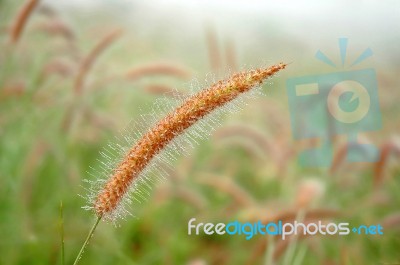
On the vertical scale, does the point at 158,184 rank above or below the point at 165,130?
below

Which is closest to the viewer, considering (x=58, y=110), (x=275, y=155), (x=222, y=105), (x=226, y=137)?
(x=222, y=105)

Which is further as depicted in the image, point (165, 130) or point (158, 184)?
point (158, 184)

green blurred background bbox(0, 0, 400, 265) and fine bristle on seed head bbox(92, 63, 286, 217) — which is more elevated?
fine bristle on seed head bbox(92, 63, 286, 217)

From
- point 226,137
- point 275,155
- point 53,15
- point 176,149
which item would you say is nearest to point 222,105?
point 176,149

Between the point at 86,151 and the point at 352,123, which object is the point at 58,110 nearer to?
the point at 86,151

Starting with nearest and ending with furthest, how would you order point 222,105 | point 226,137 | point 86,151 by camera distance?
point 222,105 → point 226,137 → point 86,151

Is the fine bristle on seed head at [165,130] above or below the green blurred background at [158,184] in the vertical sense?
above

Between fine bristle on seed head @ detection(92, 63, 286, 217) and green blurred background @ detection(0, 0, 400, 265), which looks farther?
green blurred background @ detection(0, 0, 400, 265)

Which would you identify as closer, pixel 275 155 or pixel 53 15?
pixel 275 155

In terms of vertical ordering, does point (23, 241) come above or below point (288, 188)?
above

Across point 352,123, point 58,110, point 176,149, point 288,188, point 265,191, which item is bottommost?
point 265,191

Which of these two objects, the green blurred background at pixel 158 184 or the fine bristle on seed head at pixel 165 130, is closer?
the fine bristle on seed head at pixel 165 130
